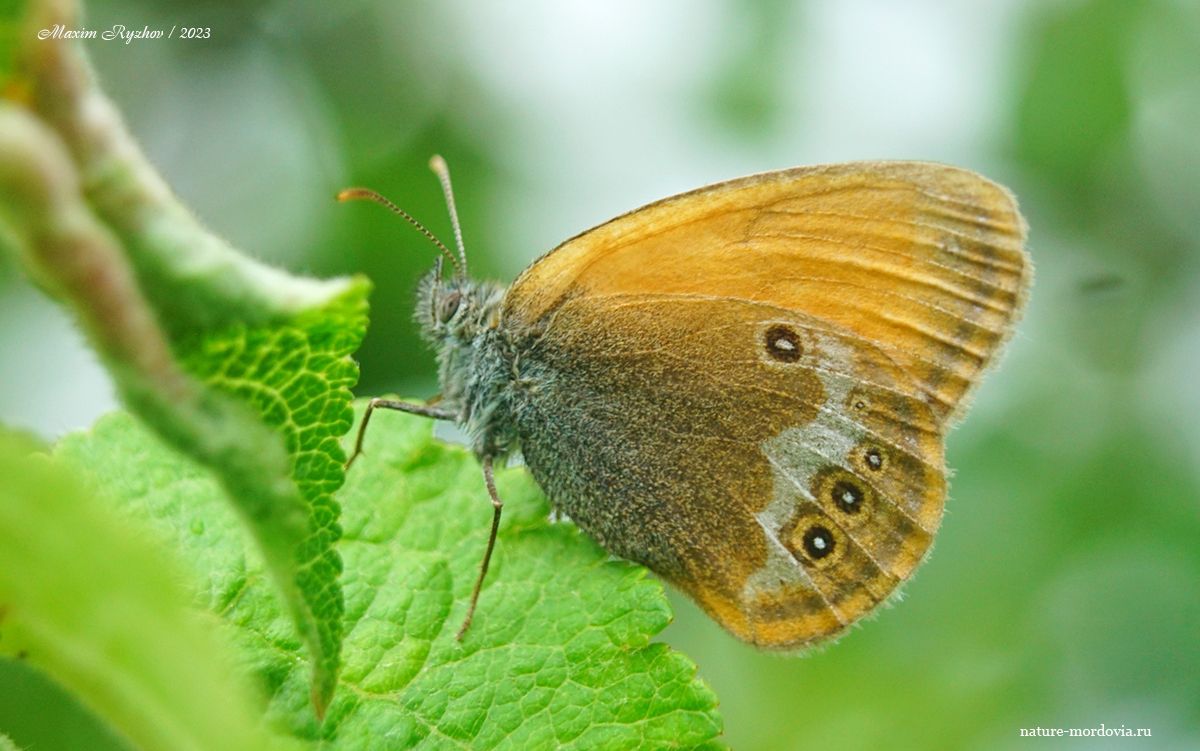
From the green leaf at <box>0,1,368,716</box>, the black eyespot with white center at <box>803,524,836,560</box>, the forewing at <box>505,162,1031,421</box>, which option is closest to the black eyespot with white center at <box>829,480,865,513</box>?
the black eyespot with white center at <box>803,524,836,560</box>

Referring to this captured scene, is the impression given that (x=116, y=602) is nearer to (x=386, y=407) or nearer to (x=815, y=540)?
(x=386, y=407)

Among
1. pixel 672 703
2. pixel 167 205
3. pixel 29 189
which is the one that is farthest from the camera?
pixel 672 703

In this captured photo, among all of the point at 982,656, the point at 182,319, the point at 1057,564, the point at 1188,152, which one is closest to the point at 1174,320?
the point at 1188,152

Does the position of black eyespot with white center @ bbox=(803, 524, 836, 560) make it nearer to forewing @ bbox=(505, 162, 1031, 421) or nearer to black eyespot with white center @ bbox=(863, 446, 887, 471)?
black eyespot with white center @ bbox=(863, 446, 887, 471)

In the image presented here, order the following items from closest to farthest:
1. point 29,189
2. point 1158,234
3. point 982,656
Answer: point 29,189
point 982,656
point 1158,234

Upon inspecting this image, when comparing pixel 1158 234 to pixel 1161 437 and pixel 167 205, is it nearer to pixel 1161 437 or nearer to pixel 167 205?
pixel 1161 437

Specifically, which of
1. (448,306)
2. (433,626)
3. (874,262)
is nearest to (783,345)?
(874,262)
